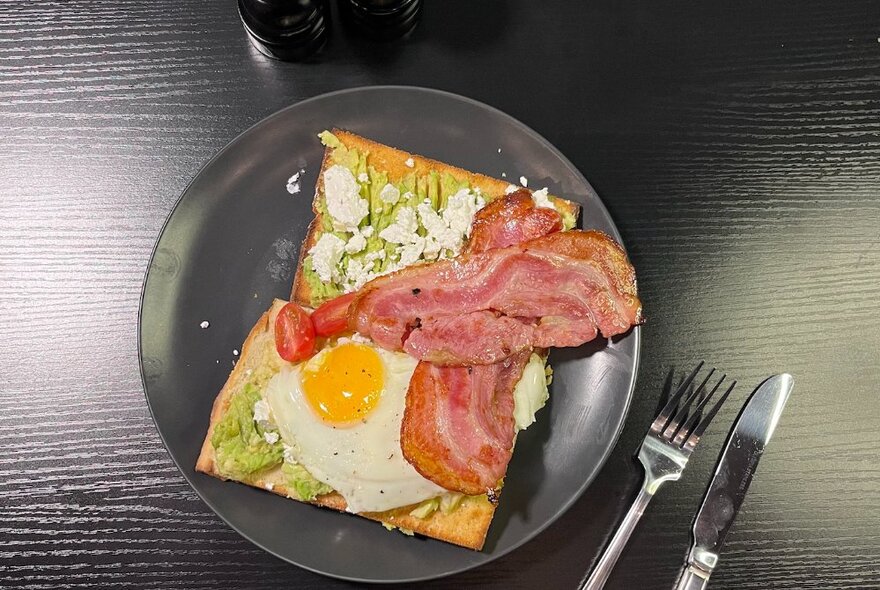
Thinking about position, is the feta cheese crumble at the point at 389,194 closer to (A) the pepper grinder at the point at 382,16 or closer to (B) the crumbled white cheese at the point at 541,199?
(B) the crumbled white cheese at the point at 541,199

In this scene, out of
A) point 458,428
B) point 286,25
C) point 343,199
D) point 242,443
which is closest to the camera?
point 458,428

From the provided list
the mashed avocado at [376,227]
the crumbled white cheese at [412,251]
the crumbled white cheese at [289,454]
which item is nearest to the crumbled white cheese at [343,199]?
the mashed avocado at [376,227]

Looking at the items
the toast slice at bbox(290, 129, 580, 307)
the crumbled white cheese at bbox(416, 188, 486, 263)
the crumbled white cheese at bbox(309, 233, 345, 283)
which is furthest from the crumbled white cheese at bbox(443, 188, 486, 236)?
the crumbled white cheese at bbox(309, 233, 345, 283)

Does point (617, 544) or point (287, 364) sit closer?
point (287, 364)

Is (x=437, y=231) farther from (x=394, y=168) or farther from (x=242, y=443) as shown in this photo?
(x=242, y=443)

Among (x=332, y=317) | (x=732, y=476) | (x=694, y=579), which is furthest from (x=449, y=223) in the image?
(x=694, y=579)

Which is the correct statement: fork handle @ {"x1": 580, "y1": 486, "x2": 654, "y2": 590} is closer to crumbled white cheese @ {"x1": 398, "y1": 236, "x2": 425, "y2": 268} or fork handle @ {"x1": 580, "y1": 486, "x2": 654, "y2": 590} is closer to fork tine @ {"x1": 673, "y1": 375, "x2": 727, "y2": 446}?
fork tine @ {"x1": 673, "y1": 375, "x2": 727, "y2": 446}
